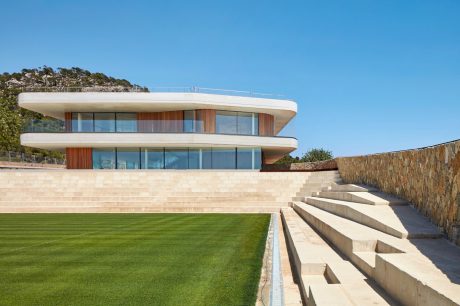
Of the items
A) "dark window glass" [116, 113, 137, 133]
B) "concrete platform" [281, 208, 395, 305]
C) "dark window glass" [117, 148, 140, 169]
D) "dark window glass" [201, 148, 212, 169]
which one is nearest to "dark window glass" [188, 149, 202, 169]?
"dark window glass" [201, 148, 212, 169]

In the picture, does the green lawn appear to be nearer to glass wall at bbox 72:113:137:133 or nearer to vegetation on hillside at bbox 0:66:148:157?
glass wall at bbox 72:113:137:133

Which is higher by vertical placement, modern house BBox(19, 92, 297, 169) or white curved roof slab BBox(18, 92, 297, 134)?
white curved roof slab BBox(18, 92, 297, 134)

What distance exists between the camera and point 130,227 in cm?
1252

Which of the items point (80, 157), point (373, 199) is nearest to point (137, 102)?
point (80, 157)

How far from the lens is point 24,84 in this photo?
398 ft

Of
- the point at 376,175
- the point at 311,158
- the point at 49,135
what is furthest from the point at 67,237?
the point at 311,158

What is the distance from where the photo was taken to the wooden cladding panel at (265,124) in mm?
32938

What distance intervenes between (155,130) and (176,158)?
2993 mm

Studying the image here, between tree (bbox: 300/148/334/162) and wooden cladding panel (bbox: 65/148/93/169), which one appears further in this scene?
tree (bbox: 300/148/334/162)

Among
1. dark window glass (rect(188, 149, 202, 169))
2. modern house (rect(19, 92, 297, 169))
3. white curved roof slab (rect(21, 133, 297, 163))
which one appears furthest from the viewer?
dark window glass (rect(188, 149, 202, 169))

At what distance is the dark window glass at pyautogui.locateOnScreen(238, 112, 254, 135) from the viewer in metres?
32.0

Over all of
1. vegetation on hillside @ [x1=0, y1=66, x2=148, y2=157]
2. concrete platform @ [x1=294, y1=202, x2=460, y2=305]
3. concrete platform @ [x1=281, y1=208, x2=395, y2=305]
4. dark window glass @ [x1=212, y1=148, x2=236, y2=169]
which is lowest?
concrete platform @ [x1=281, y1=208, x2=395, y2=305]

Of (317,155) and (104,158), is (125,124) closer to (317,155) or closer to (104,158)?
(104,158)

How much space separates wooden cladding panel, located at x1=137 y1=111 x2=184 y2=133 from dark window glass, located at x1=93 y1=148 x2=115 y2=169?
3.41 m
